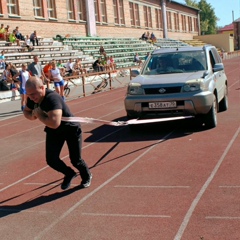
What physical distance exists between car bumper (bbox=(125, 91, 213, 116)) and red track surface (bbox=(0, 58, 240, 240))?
470 mm

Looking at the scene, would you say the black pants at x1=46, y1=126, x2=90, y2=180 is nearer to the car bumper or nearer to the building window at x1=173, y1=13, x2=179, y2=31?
the car bumper

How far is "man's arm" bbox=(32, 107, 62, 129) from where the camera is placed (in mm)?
5727

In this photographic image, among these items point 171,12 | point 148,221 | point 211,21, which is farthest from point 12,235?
point 211,21

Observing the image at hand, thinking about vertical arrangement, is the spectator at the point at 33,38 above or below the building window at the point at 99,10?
below

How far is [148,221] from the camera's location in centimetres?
519

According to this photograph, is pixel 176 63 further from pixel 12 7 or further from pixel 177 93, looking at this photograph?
pixel 12 7

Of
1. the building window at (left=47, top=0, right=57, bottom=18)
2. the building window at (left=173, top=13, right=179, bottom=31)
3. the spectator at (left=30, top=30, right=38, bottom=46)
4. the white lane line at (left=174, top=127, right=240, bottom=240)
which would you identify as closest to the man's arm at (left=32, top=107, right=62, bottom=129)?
the white lane line at (left=174, top=127, right=240, bottom=240)

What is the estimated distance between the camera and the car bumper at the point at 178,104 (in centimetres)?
1005

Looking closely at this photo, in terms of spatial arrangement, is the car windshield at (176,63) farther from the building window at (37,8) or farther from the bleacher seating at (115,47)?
the building window at (37,8)

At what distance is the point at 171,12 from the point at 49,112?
69.4m

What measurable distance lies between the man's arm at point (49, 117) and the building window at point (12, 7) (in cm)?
2937

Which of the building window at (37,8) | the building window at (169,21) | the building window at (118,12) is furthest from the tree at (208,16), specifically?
the building window at (37,8)

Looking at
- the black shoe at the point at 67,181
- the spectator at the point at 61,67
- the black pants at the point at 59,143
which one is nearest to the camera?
the black pants at the point at 59,143

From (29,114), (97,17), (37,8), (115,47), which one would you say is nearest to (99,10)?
(97,17)
